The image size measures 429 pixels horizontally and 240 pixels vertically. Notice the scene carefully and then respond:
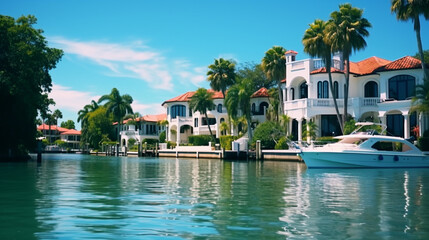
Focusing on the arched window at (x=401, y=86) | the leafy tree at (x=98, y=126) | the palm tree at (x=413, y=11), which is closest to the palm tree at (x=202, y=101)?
the arched window at (x=401, y=86)

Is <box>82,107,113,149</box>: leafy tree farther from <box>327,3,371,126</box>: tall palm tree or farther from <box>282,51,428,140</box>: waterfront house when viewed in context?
<box>327,3,371,126</box>: tall palm tree

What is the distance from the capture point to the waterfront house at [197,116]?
68.0 m

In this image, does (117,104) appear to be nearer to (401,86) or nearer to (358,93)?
(358,93)

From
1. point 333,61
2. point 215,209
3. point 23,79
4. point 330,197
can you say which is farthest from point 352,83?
point 215,209

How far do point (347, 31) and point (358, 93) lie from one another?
9.26 metres

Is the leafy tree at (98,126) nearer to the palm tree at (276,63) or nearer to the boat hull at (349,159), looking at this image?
the palm tree at (276,63)

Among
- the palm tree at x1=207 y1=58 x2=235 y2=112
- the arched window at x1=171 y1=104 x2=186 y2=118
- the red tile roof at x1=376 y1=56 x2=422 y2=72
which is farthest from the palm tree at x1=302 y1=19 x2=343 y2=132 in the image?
the arched window at x1=171 y1=104 x2=186 y2=118

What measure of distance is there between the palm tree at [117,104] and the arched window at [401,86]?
2383 inches

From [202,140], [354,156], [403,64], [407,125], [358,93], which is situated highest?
[403,64]

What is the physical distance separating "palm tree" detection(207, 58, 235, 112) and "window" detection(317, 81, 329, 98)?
19.1 meters

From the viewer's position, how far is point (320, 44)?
49.4m

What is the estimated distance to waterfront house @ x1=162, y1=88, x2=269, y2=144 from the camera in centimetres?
6800

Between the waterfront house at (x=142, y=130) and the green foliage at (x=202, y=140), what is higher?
the waterfront house at (x=142, y=130)

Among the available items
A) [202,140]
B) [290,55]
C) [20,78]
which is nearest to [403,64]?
[290,55]
